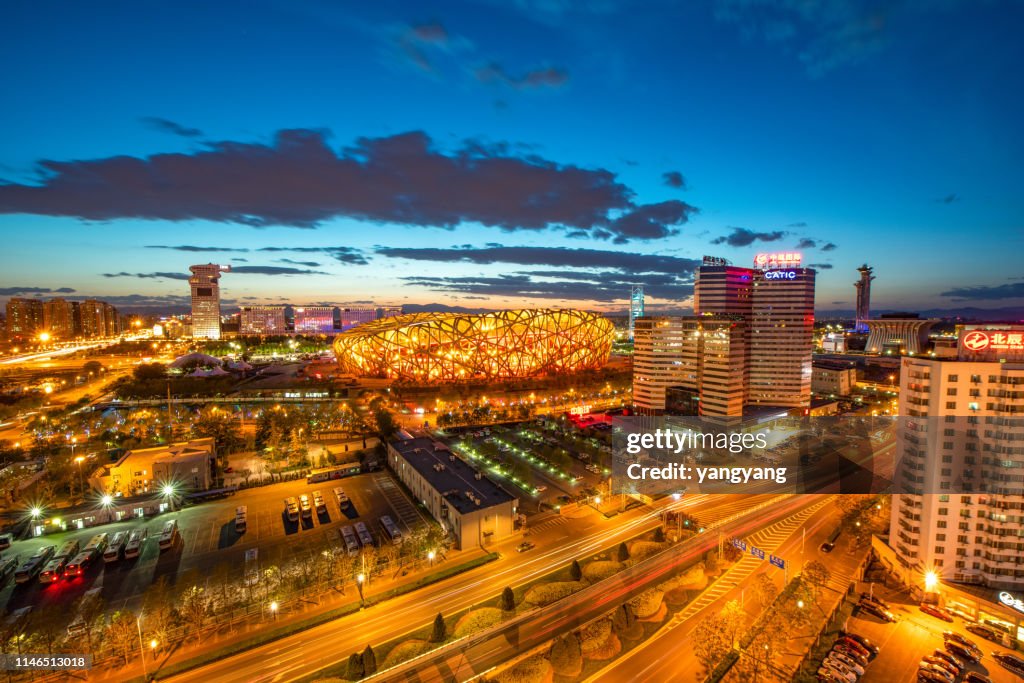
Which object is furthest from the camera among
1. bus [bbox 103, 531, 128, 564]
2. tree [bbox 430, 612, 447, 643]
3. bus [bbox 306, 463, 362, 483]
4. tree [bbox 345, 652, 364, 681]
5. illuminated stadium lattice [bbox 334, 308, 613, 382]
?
illuminated stadium lattice [bbox 334, 308, 613, 382]

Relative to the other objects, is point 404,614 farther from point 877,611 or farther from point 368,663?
point 877,611

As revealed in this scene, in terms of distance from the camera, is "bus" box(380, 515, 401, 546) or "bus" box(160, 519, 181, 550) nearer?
"bus" box(160, 519, 181, 550)

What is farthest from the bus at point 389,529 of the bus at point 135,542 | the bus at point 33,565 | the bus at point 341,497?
the bus at point 33,565

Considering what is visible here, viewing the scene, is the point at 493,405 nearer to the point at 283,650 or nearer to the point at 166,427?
the point at 166,427

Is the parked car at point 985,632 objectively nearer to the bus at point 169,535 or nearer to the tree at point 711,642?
the tree at point 711,642

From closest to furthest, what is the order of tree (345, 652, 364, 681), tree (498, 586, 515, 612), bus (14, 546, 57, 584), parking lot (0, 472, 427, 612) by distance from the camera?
tree (345, 652, 364, 681) → tree (498, 586, 515, 612) → parking lot (0, 472, 427, 612) → bus (14, 546, 57, 584)

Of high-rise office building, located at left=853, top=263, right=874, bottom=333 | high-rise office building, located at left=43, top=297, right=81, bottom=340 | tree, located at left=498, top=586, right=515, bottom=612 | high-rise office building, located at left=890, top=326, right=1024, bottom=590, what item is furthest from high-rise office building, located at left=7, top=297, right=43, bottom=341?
high-rise office building, located at left=853, top=263, right=874, bottom=333

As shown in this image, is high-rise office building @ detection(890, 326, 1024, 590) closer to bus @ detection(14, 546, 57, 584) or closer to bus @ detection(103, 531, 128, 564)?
bus @ detection(103, 531, 128, 564)
